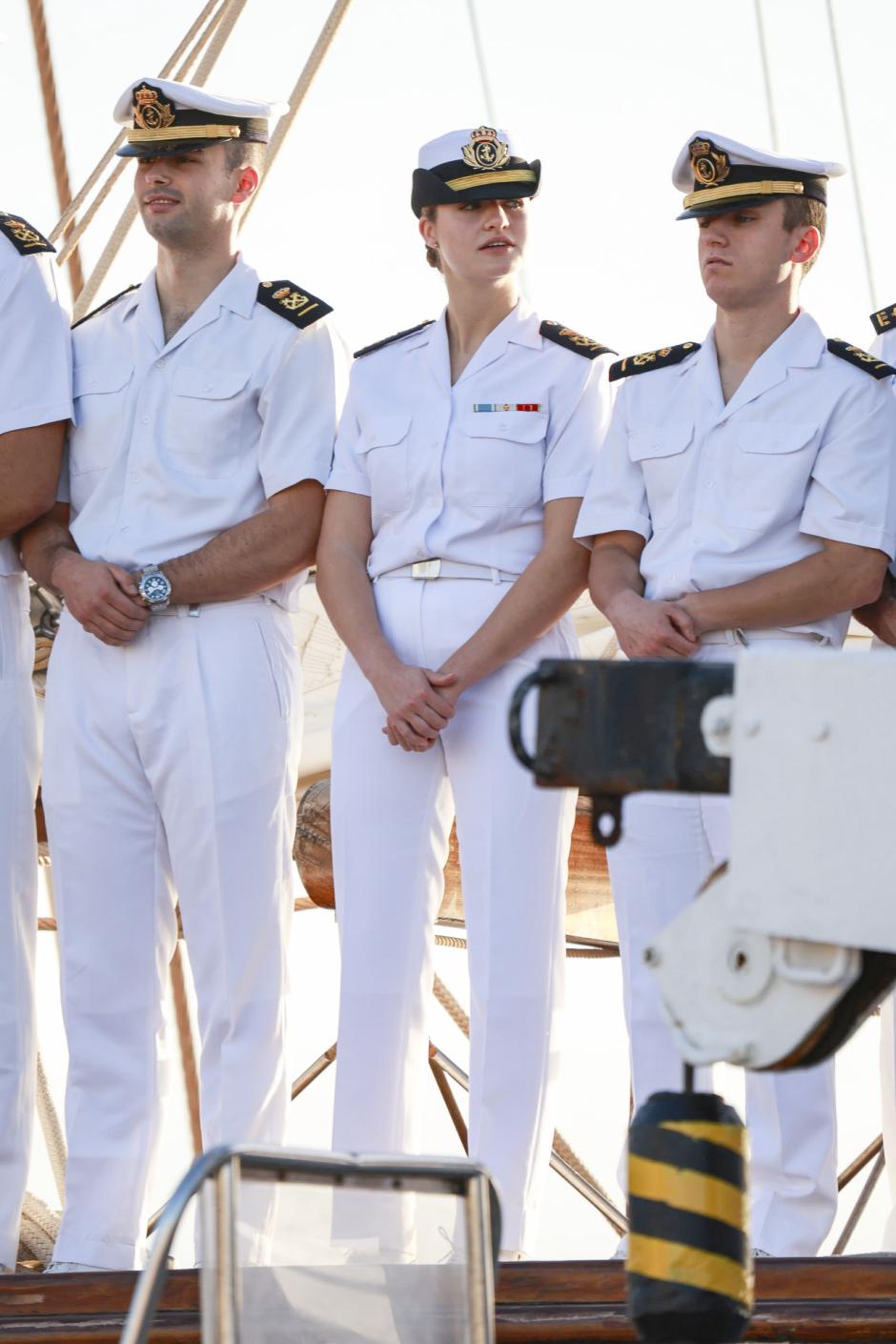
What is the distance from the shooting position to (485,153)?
13.7 feet

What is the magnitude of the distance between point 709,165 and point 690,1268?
2.59 m

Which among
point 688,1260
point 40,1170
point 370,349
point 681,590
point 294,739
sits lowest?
point 40,1170

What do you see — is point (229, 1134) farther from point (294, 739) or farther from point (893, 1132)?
point (893, 1132)

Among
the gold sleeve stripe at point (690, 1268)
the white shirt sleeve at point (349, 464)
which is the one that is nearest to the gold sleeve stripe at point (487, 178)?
the white shirt sleeve at point (349, 464)

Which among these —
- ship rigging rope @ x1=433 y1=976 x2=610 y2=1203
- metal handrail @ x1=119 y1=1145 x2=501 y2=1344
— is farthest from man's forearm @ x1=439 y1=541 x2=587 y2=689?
ship rigging rope @ x1=433 y1=976 x2=610 y2=1203

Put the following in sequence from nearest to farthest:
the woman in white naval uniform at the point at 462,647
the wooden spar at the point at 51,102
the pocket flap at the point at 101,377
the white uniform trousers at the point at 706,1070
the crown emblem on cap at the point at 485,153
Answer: the white uniform trousers at the point at 706,1070, the woman in white naval uniform at the point at 462,647, the crown emblem on cap at the point at 485,153, the pocket flap at the point at 101,377, the wooden spar at the point at 51,102

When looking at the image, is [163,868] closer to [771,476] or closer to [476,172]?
[771,476]

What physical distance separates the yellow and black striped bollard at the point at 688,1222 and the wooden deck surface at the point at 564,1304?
107cm

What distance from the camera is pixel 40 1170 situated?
11.7 metres

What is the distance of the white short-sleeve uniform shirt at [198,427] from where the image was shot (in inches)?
165

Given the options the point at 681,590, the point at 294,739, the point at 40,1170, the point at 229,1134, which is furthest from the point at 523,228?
the point at 40,1170

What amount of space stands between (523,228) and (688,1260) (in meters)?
2.64

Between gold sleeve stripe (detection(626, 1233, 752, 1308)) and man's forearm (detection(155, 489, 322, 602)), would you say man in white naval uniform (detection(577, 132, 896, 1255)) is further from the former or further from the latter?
gold sleeve stripe (detection(626, 1233, 752, 1308))

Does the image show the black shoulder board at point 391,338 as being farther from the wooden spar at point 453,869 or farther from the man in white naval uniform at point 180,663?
the wooden spar at point 453,869
